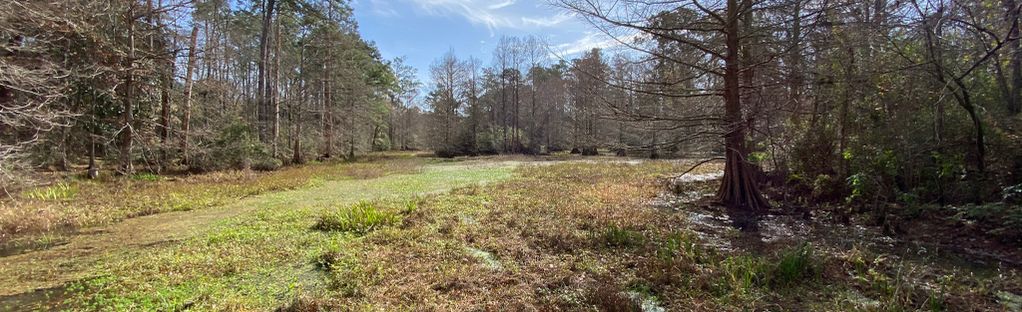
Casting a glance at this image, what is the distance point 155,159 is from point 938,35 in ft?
59.9

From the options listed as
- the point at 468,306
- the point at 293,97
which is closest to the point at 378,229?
the point at 468,306

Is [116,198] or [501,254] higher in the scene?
[116,198]

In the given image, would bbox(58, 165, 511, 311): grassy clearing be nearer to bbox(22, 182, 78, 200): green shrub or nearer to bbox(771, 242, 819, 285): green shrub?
bbox(771, 242, 819, 285): green shrub

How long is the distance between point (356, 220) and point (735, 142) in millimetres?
7077

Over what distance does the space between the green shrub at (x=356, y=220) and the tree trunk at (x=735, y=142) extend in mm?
6113

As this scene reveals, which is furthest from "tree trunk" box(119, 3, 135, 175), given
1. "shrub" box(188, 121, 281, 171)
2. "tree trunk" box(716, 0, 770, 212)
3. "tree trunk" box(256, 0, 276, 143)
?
"tree trunk" box(716, 0, 770, 212)

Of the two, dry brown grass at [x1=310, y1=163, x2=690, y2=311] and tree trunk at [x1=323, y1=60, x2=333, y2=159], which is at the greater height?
tree trunk at [x1=323, y1=60, x2=333, y2=159]

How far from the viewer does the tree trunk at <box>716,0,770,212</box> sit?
7176 millimetres

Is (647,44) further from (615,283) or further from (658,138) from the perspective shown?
(615,283)

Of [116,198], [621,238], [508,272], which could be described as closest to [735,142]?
[621,238]

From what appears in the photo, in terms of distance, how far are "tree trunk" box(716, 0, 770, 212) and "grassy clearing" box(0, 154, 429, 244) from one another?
10580mm

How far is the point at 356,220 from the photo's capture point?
21.1ft

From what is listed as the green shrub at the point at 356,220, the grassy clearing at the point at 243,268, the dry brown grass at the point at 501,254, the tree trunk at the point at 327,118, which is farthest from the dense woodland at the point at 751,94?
the tree trunk at the point at 327,118

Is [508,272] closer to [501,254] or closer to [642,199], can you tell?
[501,254]
